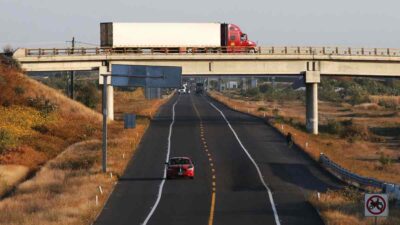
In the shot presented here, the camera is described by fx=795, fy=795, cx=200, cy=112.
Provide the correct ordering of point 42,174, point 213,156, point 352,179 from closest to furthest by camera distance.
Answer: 1. point 352,179
2. point 42,174
3. point 213,156

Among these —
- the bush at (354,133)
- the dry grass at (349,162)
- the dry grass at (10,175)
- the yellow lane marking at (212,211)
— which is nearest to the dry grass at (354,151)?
the dry grass at (349,162)

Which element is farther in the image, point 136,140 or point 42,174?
point 136,140

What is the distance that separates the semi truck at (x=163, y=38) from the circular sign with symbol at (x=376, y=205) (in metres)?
57.9

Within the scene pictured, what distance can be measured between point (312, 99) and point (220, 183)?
37410 millimetres

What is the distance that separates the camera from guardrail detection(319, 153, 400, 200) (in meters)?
35.0

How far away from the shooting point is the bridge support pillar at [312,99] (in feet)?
257

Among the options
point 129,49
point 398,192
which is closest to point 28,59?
point 129,49

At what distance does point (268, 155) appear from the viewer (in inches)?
2234

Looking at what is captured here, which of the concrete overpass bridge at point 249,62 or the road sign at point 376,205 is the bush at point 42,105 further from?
the road sign at point 376,205

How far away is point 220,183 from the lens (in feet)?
142

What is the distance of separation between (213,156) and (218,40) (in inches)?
1135

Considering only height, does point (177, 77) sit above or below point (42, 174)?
above

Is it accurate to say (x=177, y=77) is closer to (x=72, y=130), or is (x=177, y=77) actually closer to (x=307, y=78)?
(x=72, y=130)

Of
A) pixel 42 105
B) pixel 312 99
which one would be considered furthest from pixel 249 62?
pixel 42 105
